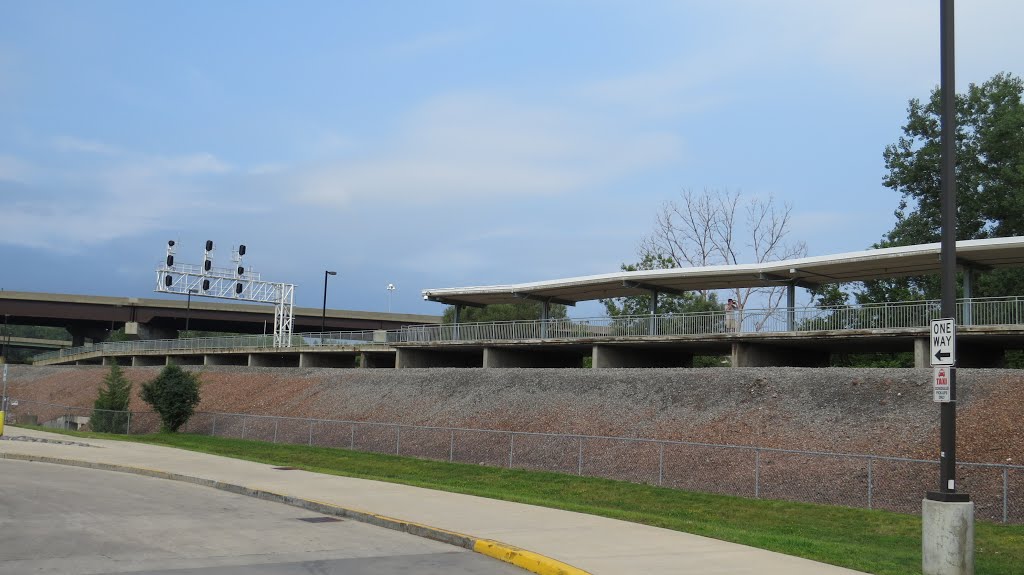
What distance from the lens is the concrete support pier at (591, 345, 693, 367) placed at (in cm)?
3906

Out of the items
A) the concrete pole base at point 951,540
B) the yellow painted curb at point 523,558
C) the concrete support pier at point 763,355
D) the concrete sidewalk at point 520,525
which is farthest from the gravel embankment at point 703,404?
the yellow painted curb at point 523,558

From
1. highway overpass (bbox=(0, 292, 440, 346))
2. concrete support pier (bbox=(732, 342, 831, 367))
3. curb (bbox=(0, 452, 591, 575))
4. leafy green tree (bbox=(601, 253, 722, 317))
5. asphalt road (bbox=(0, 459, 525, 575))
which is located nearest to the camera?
asphalt road (bbox=(0, 459, 525, 575))

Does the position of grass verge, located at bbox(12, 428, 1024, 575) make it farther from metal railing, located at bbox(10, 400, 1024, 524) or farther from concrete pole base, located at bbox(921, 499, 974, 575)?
metal railing, located at bbox(10, 400, 1024, 524)

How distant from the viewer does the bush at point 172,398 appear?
39.5 metres

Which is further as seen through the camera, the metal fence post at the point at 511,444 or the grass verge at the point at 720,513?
the metal fence post at the point at 511,444

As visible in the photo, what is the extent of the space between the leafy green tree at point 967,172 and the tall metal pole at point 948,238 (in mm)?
41942

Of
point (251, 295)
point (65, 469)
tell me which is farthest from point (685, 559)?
point (251, 295)

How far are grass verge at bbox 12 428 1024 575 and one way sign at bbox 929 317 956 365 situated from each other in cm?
A: 256

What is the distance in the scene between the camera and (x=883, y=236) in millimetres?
55281

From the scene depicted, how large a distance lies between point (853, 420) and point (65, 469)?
20.7 metres

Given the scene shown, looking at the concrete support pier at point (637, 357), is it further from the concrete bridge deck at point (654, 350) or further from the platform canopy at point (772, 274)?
the platform canopy at point (772, 274)

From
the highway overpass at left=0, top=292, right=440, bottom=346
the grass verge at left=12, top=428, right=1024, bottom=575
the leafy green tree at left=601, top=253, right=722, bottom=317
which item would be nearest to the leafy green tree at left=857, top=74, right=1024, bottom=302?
the leafy green tree at left=601, top=253, right=722, bottom=317

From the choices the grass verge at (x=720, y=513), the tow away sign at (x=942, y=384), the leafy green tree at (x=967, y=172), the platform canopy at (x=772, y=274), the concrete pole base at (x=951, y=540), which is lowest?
the grass verge at (x=720, y=513)

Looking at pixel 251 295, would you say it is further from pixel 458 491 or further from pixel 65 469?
pixel 458 491
